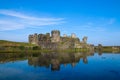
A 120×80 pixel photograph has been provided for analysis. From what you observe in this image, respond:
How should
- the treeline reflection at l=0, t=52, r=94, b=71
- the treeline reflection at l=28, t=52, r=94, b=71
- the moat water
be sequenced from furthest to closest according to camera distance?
the treeline reflection at l=0, t=52, r=94, b=71
the treeline reflection at l=28, t=52, r=94, b=71
the moat water

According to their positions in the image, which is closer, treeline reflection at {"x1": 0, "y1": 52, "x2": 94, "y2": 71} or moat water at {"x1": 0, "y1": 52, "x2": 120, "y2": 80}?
moat water at {"x1": 0, "y1": 52, "x2": 120, "y2": 80}

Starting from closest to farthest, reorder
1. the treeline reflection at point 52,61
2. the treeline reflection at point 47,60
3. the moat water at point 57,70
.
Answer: the moat water at point 57,70
the treeline reflection at point 52,61
the treeline reflection at point 47,60

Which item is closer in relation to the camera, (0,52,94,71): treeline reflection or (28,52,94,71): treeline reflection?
(28,52,94,71): treeline reflection

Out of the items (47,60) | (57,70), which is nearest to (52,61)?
(47,60)

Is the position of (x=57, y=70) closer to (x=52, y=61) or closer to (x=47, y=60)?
(x=52, y=61)

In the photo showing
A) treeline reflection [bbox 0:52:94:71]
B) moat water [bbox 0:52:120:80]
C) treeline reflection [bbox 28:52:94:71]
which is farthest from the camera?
treeline reflection [bbox 0:52:94:71]

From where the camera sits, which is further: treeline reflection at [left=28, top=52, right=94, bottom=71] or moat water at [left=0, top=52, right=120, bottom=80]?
treeline reflection at [left=28, top=52, right=94, bottom=71]

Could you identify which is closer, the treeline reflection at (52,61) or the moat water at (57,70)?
the moat water at (57,70)

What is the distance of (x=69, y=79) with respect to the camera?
99.3 ft

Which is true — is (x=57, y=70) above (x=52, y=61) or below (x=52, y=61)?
below

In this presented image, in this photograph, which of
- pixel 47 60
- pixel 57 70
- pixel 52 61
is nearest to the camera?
pixel 57 70

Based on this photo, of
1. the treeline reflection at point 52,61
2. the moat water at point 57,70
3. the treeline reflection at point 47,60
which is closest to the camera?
the moat water at point 57,70

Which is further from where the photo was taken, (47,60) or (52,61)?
(47,60)

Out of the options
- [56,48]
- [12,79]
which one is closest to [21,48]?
[56,48]
